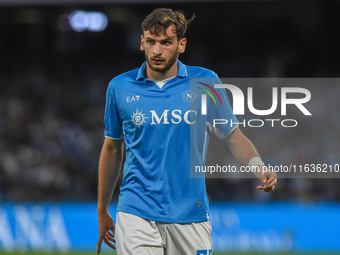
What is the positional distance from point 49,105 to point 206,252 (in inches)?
553

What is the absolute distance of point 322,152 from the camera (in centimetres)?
1516

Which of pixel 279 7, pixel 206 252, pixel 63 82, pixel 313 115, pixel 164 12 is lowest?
pixel 206 252

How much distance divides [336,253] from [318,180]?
115 inches

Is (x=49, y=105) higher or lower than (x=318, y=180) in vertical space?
higher

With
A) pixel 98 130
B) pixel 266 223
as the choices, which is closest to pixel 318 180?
pixel 266 223

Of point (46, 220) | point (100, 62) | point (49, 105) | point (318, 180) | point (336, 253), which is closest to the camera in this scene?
point (336, 253)

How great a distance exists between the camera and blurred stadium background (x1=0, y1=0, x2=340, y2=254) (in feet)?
39.6

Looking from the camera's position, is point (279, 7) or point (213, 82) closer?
point (213, 82)

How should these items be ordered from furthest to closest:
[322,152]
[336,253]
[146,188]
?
[322,152] → [336,253] → [146,188]

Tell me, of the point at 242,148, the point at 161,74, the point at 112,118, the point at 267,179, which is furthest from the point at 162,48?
the point at 267,179

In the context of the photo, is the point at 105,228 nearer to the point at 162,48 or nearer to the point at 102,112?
the point at 162,48

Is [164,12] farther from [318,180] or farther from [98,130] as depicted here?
[98,130]

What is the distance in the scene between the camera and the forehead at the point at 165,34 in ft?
13.5

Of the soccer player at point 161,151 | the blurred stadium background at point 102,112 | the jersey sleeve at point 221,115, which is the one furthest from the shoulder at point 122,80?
the blurred stadium background at point 102,112
